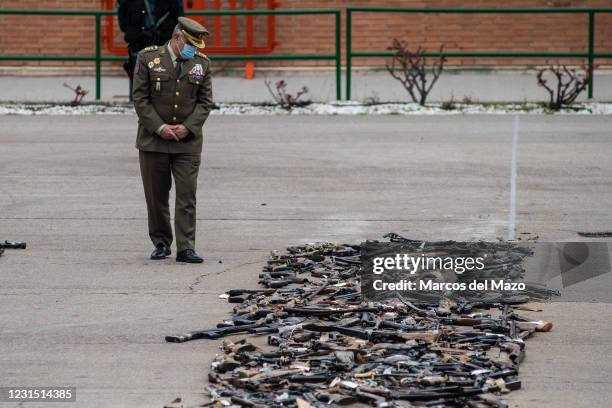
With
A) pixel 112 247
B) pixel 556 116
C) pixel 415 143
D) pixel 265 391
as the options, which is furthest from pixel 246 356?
pixel 556 116

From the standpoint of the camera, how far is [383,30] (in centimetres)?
2497

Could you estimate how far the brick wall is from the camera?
2483cm

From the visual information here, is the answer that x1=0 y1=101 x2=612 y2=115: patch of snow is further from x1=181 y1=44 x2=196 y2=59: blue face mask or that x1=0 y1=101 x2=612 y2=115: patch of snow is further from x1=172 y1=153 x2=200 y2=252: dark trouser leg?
x1=181 y1=44 x2=196 y2=59: blue face mask

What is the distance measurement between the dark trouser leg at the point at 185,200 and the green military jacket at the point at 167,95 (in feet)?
0.34

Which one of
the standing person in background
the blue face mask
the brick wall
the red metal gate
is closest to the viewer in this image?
the blue face mask

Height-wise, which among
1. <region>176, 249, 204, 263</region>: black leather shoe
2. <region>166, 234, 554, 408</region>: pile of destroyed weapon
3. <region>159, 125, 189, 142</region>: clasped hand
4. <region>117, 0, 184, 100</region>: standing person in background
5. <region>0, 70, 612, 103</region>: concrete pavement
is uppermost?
<region>117, 0, 184, 100</region>: standing person in background

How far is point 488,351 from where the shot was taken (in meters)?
7.52

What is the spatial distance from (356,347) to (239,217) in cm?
511

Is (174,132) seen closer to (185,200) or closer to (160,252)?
(185,200)

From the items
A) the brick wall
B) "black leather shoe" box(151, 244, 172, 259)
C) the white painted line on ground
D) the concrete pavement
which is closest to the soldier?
"black leather shoe" box(151, 244, 172, 259)

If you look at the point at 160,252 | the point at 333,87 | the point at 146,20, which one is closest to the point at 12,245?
the point at 160,252

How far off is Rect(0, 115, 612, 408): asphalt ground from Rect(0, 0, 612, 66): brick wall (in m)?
5.26

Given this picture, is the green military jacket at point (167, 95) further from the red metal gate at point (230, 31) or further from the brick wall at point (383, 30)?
the brick wall at point (383, 30)

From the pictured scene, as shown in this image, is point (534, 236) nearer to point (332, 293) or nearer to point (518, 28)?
point (332, 293)
